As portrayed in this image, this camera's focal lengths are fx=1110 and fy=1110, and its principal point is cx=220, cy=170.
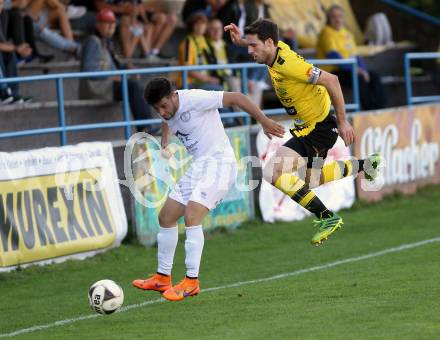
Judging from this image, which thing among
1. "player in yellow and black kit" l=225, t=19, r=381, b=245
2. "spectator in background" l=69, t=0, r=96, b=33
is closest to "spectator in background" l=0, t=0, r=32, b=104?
"spectator in background" l=69, t=0, r=96, b=33

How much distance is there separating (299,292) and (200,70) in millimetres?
5754

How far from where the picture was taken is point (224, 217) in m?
14.3

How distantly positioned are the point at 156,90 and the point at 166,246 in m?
1.41

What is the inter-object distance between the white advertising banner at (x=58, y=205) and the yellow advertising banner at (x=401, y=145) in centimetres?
486

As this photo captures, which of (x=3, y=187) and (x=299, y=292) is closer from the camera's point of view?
(x=299, y=292)

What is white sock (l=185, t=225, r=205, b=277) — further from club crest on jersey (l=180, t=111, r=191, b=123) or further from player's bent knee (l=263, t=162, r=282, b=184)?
player's bent knee (l=263, t=162, r=282, b=184)

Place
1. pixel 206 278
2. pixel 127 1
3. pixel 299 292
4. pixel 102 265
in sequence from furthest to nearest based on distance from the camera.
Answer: pixel 127 1
pixel 102 265
pixel 206 278
pixel 299 292

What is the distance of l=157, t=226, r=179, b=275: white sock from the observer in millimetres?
9453

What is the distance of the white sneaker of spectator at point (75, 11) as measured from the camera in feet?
55.2

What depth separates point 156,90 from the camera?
29.2 ft

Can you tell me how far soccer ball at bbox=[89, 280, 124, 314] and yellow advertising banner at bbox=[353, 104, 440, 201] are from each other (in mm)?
7871

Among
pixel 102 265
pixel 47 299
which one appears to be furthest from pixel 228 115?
pixel 47 299

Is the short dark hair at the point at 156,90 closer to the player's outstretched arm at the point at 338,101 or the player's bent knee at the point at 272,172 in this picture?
the player's outstretched arm at the point at 338,101

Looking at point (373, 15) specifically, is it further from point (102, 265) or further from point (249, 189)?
point (102, 265)
